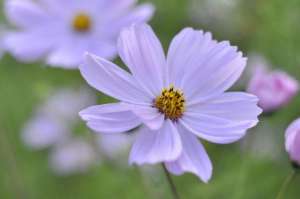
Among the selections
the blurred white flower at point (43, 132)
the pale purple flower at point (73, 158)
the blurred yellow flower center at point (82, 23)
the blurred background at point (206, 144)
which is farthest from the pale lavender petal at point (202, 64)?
the blurred white flower at point (43, 132)

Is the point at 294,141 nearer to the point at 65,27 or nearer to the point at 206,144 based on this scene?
the point at 65,27

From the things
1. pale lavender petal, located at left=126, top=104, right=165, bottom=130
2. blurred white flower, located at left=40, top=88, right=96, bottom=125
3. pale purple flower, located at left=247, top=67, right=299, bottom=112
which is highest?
pale lavender petal, located at left=126, top=104, right=165, bottom=130

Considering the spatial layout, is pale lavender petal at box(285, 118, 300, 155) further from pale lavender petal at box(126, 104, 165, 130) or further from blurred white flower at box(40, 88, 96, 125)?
blurred white flower at box(40, 88, 96, 125)

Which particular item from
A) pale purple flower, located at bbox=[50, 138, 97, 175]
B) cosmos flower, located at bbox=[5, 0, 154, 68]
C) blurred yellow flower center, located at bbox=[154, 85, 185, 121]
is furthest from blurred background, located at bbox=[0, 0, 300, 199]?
blurred yellow flower center, located at bbox=[154, 85, 185, 121]

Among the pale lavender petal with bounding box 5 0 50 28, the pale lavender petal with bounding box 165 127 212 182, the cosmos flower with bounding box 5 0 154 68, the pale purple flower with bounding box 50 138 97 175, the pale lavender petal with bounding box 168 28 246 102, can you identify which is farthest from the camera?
the pale purple flower with bounding box 50 138 97 175

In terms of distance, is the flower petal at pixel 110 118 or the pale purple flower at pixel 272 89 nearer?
the flower petal at pixel 110 118

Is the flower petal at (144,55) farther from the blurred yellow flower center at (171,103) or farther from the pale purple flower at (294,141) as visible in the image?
the pale purple flower at (294,141)
